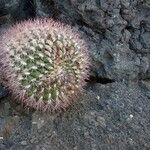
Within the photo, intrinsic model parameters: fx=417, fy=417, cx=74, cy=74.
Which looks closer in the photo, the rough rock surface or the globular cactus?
the globular cactus

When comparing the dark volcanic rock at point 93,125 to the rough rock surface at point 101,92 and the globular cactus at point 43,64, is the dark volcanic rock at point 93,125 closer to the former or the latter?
the rough rock surface at point 101,92

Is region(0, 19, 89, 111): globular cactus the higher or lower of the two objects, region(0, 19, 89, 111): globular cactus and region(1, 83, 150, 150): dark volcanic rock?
the higher

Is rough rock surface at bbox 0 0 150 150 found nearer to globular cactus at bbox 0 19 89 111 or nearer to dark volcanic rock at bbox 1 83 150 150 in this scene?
dark volcanic rock at bbox 1 83 150 150

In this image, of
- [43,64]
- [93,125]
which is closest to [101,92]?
[93,125]

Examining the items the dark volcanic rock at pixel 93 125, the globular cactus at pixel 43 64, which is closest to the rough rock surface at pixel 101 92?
the dark volcanic rock at pixel 93 125

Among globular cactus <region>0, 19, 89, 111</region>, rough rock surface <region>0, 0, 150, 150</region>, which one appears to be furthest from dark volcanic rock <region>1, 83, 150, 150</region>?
globular cactus <region>0, 19, 89, 111</region>

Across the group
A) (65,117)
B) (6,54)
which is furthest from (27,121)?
(6,54)

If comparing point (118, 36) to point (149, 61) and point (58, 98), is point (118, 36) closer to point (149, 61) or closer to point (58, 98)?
point (149, 61)
